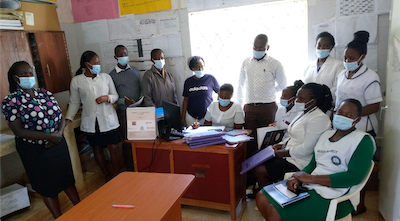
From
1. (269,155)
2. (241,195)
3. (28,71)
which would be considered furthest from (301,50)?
(28,71)

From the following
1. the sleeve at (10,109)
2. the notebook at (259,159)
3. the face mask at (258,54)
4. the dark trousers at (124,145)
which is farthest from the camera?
the dark trousers at (124,145)

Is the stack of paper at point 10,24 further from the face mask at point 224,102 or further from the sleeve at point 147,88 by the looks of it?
the face mask at point 224,102

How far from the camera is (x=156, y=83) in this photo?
127 inches

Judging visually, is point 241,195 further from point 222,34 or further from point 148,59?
point 148,59

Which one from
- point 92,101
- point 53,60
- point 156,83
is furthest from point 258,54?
point 53,60

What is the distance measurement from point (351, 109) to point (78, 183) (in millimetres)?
2852

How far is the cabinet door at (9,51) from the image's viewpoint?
2688 millimetres

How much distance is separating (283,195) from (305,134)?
21.1 inches

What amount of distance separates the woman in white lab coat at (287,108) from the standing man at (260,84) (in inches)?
13.8

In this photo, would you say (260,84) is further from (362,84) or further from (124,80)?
(124,80)

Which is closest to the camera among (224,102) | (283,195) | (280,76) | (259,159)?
(283,195)

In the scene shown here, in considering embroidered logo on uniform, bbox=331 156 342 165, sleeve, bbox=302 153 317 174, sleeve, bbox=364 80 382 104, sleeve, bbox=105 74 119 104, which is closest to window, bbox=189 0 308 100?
sleeve, bbox=364 80 382 104

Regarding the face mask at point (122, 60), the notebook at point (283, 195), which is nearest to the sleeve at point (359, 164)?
the notebook at point (283, 195)

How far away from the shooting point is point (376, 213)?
239cm
